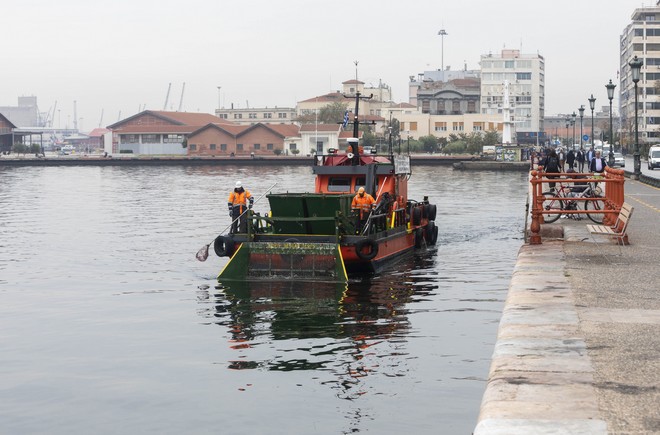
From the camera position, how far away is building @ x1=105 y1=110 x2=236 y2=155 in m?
180

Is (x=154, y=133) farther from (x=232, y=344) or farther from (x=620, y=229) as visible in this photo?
(x=232, y=344)

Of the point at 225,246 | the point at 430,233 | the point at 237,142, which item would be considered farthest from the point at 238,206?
the point at 237,142

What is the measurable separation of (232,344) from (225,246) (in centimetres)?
916

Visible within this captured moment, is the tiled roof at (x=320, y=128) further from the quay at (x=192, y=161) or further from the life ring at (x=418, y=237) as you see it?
the life ring at (x=418, y=237)

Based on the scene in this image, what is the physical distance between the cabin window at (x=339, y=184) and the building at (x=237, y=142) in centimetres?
14142

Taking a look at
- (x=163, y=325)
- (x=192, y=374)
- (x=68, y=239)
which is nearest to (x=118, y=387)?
(x=192, y=374)

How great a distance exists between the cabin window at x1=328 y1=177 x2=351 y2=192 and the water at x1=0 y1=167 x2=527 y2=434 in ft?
9.33

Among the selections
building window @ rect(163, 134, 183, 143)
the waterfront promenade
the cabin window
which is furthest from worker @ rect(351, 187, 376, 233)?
building window @ rect(163, 134, 183, 143)

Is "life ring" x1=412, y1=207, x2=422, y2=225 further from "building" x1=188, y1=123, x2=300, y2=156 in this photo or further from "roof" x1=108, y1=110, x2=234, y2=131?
"roof" x1=108, y1=110, x2=234, y2=131

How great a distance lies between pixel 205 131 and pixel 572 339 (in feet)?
536

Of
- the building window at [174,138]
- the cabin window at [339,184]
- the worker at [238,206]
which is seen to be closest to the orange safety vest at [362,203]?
the cabin window at [339,184]

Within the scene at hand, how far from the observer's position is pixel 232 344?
18.1 m

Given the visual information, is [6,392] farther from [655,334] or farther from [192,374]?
[655,334]

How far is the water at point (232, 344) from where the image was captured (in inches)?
524
